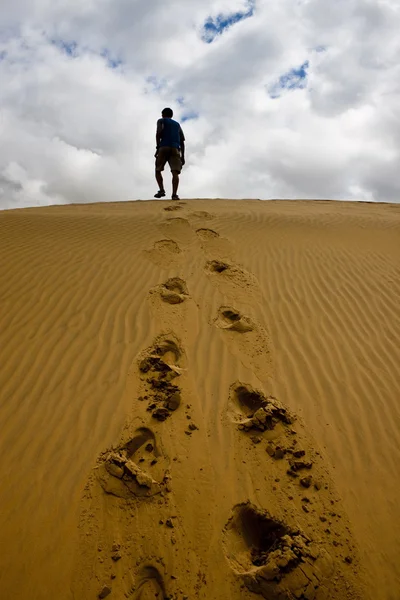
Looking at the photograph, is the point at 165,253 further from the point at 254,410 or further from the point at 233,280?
the point at 254,410

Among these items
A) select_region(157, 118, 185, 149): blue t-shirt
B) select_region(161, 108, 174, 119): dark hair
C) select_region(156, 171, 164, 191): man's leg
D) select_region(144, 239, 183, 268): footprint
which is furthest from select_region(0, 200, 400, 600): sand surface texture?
select_region(161, 108, 174, 119): dark hair

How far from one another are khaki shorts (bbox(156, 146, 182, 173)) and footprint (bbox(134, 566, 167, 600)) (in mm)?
8782

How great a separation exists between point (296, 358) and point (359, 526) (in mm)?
1674

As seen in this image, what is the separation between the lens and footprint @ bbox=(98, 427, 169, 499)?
2.38 metres

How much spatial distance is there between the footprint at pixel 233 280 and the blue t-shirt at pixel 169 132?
4604 mm

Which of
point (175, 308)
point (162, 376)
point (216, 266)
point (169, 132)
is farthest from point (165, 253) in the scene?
point (169, 132)

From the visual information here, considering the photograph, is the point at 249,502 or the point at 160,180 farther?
the point at 160,180

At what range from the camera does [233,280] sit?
529cm

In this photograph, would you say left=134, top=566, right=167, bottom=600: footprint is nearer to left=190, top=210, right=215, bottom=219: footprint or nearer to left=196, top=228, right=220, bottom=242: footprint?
left=196, top=228, right=220, bottom=242: footprint

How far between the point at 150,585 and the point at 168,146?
29.2 ft

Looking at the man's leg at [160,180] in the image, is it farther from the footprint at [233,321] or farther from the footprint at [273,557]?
the footprint at [273,557]

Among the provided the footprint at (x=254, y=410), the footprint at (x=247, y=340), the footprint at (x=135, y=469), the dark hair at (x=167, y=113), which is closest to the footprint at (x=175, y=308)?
the footprint at (x=247, y=340)

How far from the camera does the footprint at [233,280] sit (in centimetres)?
493

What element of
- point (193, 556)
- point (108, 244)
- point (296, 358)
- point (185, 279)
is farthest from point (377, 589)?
point (108, 244)
